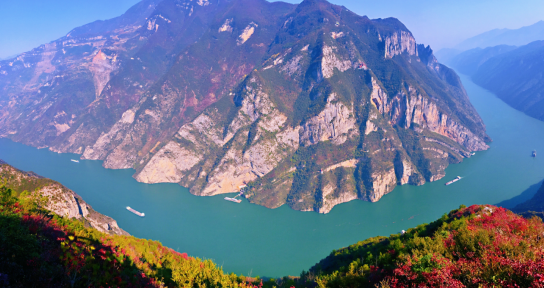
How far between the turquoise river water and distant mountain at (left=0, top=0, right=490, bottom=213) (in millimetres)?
6426

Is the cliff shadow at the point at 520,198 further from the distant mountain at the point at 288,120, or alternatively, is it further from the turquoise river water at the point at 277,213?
the distant mountain at the point at 288,120

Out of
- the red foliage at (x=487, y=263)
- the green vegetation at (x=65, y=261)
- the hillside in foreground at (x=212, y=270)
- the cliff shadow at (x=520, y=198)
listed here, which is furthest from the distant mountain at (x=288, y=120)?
the red foliage at (x=487, y=263)

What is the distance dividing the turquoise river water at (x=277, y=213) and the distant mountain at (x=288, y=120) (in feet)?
21.1

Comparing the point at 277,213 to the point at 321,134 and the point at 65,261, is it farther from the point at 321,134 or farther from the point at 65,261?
the point at 65,261

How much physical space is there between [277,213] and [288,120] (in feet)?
154

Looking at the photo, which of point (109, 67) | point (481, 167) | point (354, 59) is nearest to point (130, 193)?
point (354, 59)

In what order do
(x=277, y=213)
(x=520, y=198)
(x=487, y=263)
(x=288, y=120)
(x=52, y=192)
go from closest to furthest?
1. (x=487, y=263)
2. (x=52, y=192)
3. (x=520, y=198)
4. (x=277, y=213)
5. (x=288, y=120)

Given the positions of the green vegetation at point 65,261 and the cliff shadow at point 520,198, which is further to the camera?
the cliff shadow at point 520,198

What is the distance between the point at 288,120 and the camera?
120188 millimetres

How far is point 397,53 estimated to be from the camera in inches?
6314

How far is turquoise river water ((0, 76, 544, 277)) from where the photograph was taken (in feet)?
233

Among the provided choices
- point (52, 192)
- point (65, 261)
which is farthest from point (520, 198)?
point (52, 192)

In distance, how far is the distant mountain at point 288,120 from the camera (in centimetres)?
10706

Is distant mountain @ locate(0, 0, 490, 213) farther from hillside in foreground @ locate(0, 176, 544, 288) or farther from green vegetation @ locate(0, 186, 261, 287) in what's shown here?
hillside in foreground @ locate(0, 176, 544, 288)
